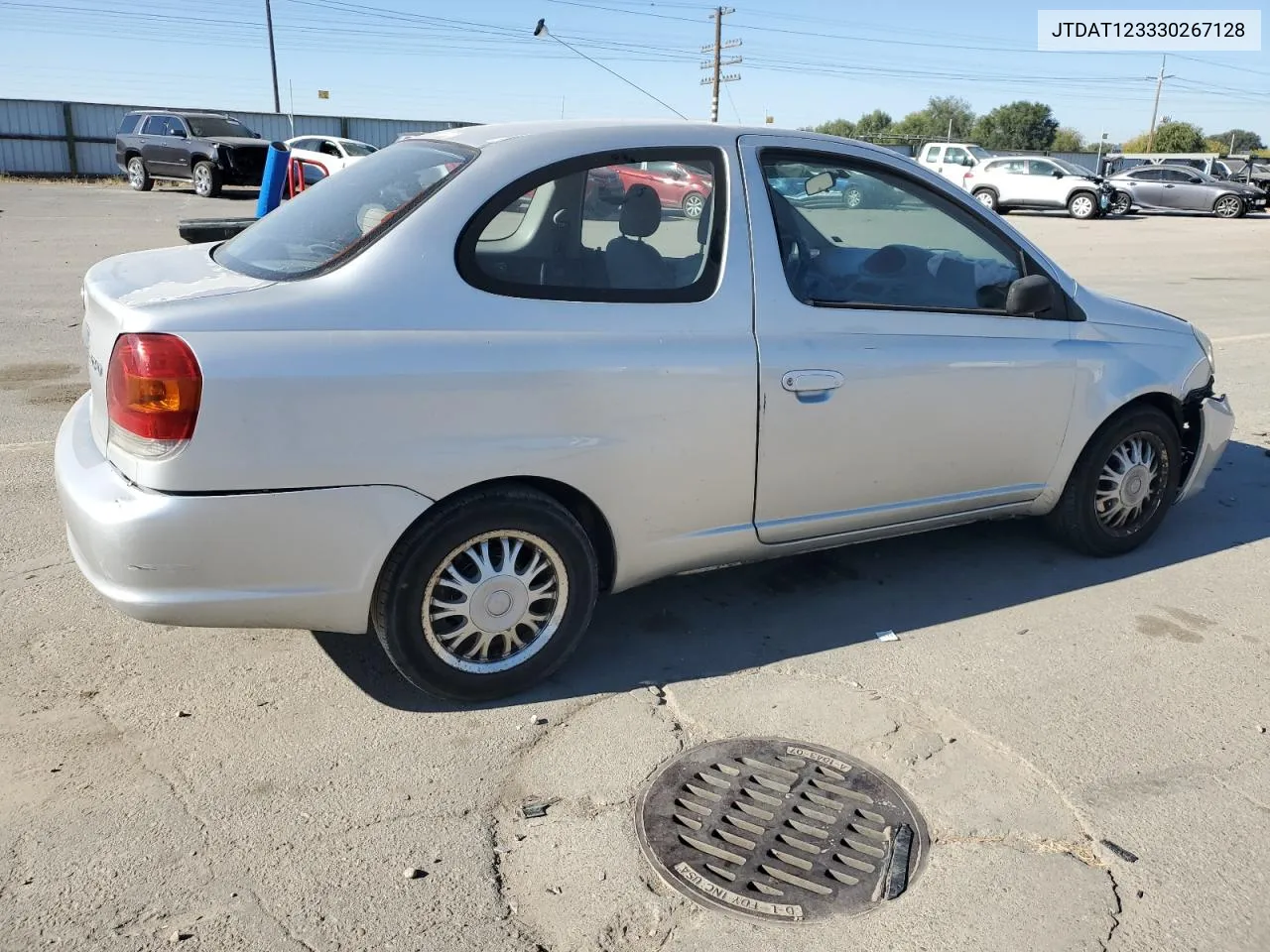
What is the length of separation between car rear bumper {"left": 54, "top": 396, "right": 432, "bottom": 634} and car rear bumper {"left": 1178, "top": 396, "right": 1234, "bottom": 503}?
11.9ft

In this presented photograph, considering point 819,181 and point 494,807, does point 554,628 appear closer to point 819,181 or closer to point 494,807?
point 494,807

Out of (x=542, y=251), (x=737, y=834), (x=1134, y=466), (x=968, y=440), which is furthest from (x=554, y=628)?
(x=1134, y=466)

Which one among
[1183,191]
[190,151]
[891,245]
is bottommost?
[891,245]

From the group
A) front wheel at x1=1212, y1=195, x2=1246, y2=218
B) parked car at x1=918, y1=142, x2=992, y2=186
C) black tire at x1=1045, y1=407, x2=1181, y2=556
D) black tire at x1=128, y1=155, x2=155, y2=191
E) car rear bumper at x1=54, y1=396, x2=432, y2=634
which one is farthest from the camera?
front wheel at x1=1212, y1=195, x2=1246, y2=218

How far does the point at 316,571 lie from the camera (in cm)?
302

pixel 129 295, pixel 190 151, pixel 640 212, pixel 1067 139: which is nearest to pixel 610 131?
pixel 640 212

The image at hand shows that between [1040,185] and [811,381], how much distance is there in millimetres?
27918

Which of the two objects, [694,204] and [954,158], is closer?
[694,204]

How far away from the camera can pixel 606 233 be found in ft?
11.5

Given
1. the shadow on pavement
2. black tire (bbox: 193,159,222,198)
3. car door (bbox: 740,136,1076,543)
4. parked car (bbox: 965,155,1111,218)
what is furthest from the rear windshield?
parked car (bbox: 965,155,1111,218)

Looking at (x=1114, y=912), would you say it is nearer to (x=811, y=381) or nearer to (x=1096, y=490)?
(x=811, y=381)

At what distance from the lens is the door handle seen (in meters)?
3.54

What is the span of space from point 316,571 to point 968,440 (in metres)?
2.46

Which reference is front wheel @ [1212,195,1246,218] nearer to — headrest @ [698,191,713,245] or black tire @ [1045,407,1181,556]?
black tire @ [1045,407,1181,556]
